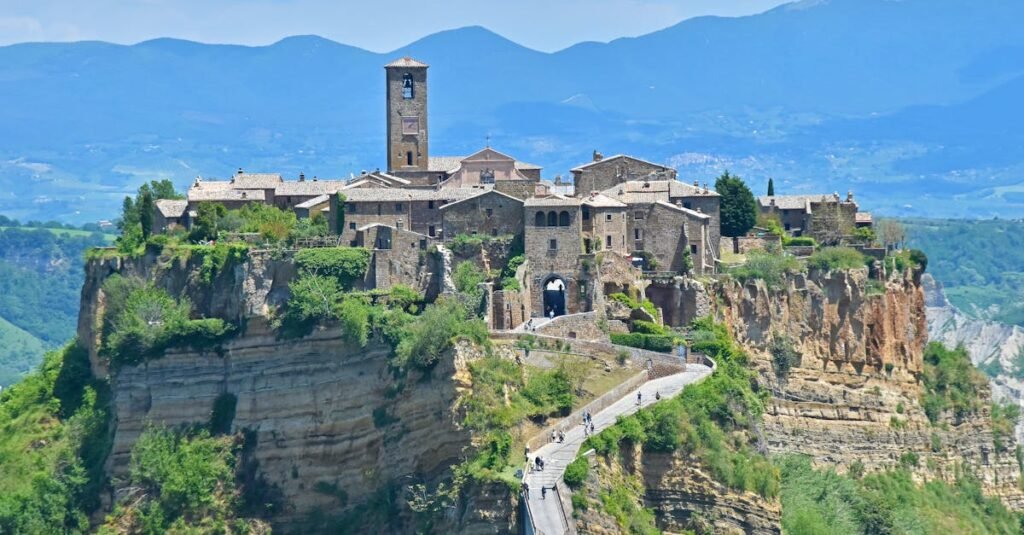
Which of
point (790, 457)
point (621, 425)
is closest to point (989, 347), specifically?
point (790, 457)

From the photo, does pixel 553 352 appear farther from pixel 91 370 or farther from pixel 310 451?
pixel 91 370

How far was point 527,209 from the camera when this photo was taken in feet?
238

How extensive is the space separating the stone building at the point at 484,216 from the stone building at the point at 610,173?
264 inches

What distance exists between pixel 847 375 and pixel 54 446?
30.8 meters

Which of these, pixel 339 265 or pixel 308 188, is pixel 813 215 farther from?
pixel 339 265

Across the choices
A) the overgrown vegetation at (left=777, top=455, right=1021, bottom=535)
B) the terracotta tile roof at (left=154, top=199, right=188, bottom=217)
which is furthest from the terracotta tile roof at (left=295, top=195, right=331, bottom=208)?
the overgrown vegetation at (left=777, top=455, right=1021, bottom=535)

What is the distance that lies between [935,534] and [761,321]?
10029mm

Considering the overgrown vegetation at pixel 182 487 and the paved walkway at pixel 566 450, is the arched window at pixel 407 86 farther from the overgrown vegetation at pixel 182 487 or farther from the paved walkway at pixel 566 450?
the paved walkway at pixel 566 450

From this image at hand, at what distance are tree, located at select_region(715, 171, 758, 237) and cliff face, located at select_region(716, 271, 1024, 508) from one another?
14.3 feet

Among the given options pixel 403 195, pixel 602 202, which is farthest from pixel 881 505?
pixel 403 195

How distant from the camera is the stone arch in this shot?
72000mm

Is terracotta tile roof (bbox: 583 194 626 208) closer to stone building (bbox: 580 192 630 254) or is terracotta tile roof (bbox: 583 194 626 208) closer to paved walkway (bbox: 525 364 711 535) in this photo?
stone building (bbox: 580 192 630 254)

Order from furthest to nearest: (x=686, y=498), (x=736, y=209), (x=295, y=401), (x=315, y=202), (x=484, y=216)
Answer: (x=736, y=209)
(x=315, y=202)
(x=484, y=216)
(x=295, y=401)
(x=686, y=498)

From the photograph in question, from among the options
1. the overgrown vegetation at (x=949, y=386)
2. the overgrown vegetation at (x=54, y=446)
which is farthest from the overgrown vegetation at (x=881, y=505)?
the overgrown vegetation at (x=54, y=446)
